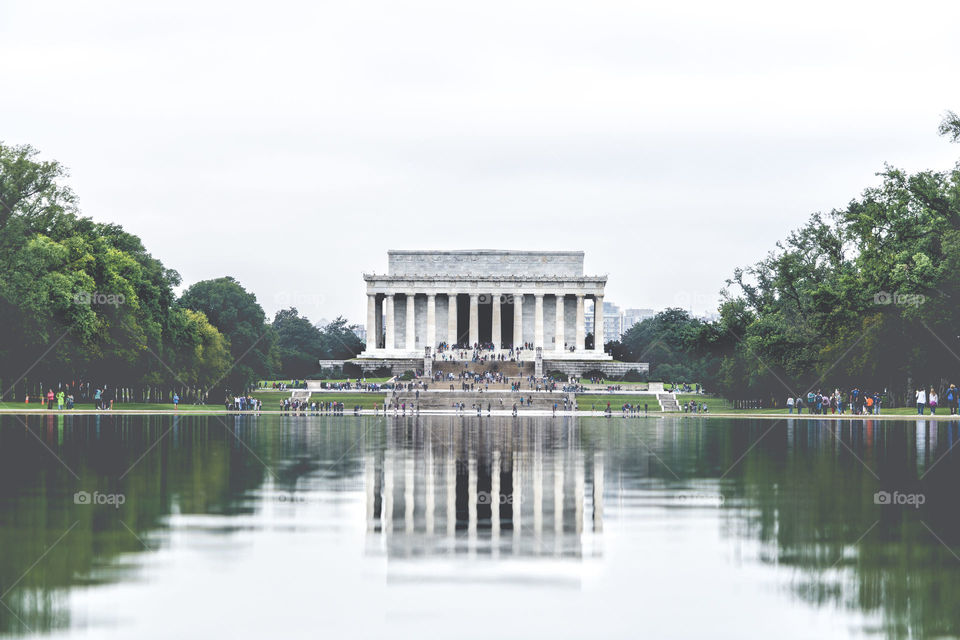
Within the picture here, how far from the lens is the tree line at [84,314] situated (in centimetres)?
7006

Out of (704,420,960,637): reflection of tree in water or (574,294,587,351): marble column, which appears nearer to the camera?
(704,420,960,637): reflection of tree in water

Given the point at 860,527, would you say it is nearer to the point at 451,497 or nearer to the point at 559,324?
the point at 451,497

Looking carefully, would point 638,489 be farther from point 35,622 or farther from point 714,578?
point 35,622

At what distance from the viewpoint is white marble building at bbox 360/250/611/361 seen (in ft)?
436

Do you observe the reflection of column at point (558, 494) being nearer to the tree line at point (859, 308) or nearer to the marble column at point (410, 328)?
the tree line at point (859, 308)

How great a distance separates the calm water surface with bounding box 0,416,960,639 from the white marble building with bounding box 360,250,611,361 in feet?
319

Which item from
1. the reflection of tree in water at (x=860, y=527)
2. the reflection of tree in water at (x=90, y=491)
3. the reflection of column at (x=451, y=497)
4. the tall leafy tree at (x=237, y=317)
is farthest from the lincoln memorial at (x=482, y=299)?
the reflection of column at (x=451, y=497)

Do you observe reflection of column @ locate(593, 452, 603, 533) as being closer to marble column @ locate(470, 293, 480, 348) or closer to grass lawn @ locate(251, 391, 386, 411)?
grass lawn @ locate(251, 391, 386, 411)

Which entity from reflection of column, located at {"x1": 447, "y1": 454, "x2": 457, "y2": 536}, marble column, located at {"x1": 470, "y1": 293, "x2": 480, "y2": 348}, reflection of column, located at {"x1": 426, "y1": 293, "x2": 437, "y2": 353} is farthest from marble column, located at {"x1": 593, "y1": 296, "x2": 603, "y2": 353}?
reflection of column, located at {"x1": 447, "y1": 454, "x2": 457, "y2": 536}

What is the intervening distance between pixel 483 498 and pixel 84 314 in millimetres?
54294

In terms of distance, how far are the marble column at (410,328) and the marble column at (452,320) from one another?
3756mm

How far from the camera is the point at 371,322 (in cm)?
13350

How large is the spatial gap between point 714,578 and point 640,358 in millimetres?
144191

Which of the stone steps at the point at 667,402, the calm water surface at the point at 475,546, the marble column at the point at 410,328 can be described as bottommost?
the calm water surface at the point at 475,546
